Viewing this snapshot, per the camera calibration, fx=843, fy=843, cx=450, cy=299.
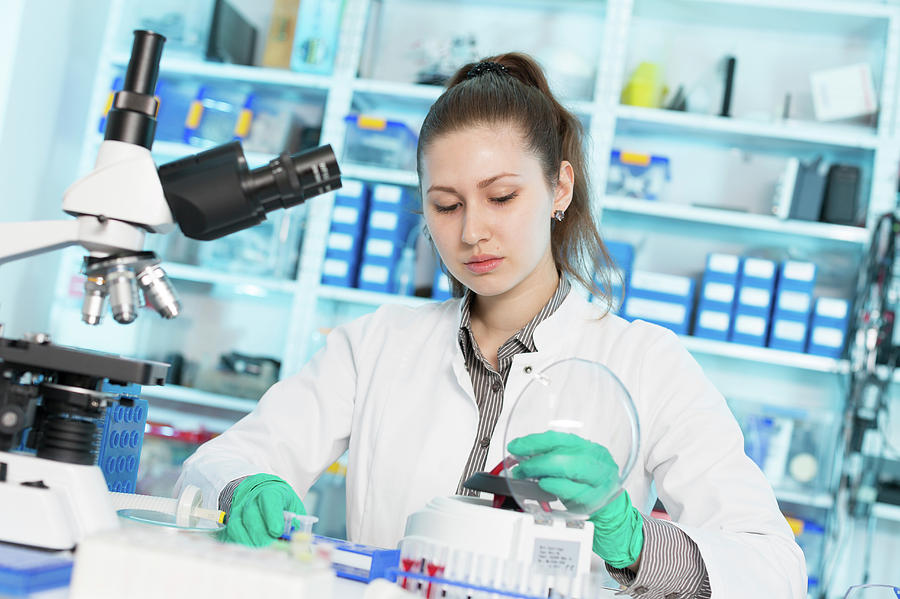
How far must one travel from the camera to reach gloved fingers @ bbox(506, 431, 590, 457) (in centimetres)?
80

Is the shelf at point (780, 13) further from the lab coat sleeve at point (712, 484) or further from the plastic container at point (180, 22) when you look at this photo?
the lab coat sleeve at point (712, 484)

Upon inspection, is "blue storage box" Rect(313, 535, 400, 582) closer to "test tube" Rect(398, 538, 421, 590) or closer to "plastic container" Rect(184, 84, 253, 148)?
"test tube" Rect(398, 538, 421, 590)

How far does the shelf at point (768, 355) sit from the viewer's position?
8.39 ft

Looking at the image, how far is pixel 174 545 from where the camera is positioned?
24.7 inches

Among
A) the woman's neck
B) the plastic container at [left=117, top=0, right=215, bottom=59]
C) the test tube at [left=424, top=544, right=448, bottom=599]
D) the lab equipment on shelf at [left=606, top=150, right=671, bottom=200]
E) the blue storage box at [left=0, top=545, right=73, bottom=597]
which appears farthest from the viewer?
the plastic container at [left=117, top=0, right=215, bottom=59]

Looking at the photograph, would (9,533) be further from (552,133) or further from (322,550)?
(552,133)

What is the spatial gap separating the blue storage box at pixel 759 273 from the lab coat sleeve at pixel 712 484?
1.32m

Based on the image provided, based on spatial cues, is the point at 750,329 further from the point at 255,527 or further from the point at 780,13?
the point at 255,527

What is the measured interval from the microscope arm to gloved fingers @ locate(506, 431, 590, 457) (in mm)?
482

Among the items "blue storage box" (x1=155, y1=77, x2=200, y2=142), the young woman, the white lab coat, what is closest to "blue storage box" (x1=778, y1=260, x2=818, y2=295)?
the young woman

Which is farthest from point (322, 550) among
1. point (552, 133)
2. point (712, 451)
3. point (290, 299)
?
point (290, 299)

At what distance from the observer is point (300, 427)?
145 cm

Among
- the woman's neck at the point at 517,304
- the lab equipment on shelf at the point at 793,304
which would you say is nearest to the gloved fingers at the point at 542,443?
the woman's neck at the point at 517,304

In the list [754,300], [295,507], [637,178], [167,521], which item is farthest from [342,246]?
[167,521]
